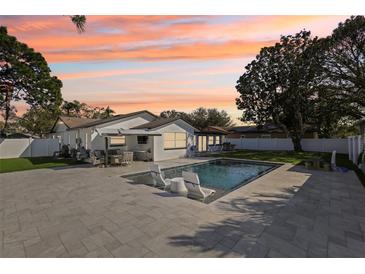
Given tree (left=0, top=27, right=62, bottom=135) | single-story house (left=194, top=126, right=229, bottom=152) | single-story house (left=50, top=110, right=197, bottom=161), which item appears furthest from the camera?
single-story house (left=194, top=126, right=229, bottom=152)

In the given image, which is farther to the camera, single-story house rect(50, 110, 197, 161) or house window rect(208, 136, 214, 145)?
house window rect(208, 136, 214, 145)

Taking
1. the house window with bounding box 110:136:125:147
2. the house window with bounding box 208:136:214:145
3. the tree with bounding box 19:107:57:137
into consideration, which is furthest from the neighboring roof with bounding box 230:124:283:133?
the tree with bounding box 19:107:57:137

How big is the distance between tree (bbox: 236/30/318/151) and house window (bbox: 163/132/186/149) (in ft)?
32.9

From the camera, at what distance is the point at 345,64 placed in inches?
787

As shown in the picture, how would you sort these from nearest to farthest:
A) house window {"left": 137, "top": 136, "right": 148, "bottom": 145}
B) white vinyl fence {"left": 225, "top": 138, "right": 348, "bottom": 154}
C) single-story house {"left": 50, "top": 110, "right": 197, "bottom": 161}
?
single-story house {"left": 50, "top": 110, "right": 197, "bottom": 161} < house window {"left": 137, "top": 136, "right": 148, "bottom": 145} < white vinyl fence {"left": 225, "top": 138, "right": 348, "bottom": 154}

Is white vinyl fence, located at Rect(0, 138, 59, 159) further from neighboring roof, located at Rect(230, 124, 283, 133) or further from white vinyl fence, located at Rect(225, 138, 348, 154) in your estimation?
neighboring roof, located at Rect(230, 124, 283, 133)

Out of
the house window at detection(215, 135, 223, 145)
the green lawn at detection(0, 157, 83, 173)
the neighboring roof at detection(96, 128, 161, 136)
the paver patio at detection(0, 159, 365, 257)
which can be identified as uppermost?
the neighboring roof at detection(96, 128, 161, 136)

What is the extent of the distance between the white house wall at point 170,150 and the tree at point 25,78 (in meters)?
12.0

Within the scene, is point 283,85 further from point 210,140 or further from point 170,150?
point 170,150

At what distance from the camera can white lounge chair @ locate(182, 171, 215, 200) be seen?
7.17 meters

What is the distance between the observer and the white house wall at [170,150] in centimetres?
1713
